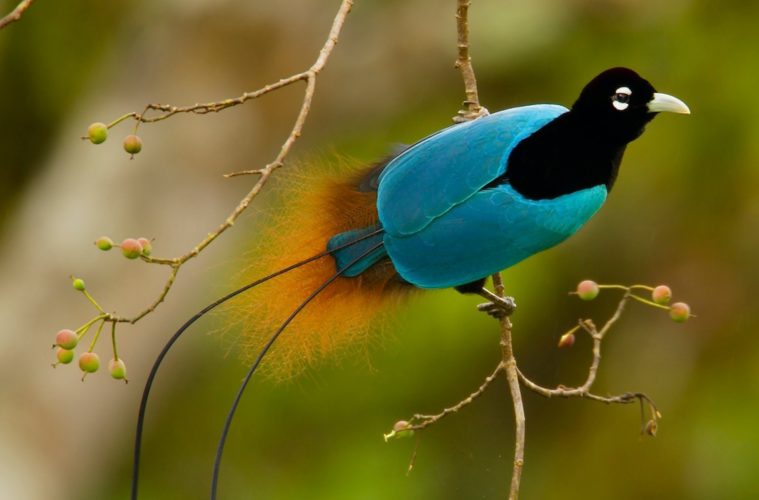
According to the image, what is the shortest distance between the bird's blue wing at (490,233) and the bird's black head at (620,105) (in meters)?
0.10

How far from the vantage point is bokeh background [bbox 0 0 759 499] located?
4531 mm

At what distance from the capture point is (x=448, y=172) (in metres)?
1.97

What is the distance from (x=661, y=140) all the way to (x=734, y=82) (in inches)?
14.0

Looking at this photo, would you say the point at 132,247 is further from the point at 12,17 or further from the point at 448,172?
the point at 448,172

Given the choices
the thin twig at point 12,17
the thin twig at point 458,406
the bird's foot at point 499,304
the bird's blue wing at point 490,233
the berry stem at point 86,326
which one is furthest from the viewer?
the bird's foot at point 499,304

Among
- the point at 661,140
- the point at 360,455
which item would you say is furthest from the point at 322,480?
the point at 661,140

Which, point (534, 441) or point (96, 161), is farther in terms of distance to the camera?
point (534, 441)

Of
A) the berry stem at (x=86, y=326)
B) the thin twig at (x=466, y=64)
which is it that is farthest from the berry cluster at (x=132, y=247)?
the thin twig at (x=466, y=64)

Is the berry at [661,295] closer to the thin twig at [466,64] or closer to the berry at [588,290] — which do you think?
the berry at [588,290]

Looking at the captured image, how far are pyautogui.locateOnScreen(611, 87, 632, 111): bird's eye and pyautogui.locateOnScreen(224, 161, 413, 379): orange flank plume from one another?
0.44 m

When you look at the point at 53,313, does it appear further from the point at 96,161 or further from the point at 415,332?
the point at 415,332

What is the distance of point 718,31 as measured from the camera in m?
4.65

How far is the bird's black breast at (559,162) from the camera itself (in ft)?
6.40

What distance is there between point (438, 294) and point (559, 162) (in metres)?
2.43
